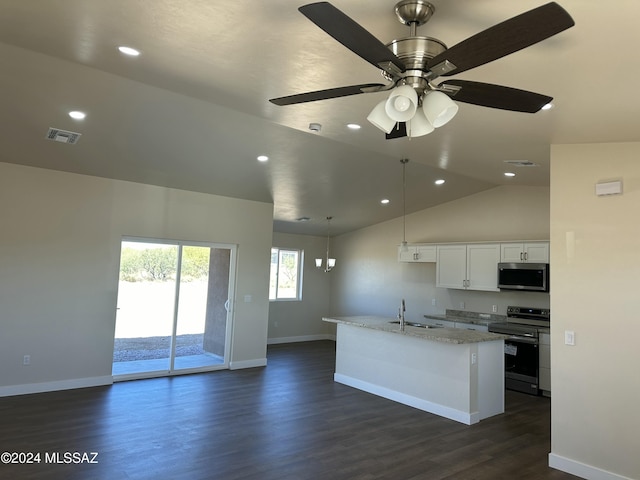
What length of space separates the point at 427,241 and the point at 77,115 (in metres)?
6.28

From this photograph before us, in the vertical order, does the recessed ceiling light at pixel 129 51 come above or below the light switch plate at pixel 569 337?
above

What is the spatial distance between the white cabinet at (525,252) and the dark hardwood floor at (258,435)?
199 centimetres

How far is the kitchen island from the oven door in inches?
46.4

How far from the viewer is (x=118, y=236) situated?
605 cm

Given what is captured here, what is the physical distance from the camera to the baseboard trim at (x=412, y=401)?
15.9 feet

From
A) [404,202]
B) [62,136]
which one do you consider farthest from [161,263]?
[404,202]

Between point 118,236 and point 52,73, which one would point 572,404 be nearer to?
point 52,73

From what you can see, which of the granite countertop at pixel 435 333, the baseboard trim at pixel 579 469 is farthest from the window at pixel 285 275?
the baseboard trim at pixel 579 469

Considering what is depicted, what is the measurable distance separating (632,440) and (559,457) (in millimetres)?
613

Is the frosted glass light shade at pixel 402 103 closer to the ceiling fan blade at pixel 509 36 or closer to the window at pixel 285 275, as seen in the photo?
the ceiling fan blade at pixel 509 36

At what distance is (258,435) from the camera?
14.0 ft

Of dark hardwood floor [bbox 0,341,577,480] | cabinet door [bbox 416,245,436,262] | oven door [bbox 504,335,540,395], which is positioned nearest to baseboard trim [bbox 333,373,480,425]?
dark hardwood floor [bbox 0,341,577,480]

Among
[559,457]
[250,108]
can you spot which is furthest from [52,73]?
[559,457]

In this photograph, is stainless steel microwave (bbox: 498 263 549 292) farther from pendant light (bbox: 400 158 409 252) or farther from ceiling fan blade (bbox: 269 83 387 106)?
ceiling fan blade (bbox: 269 83 387 106)
